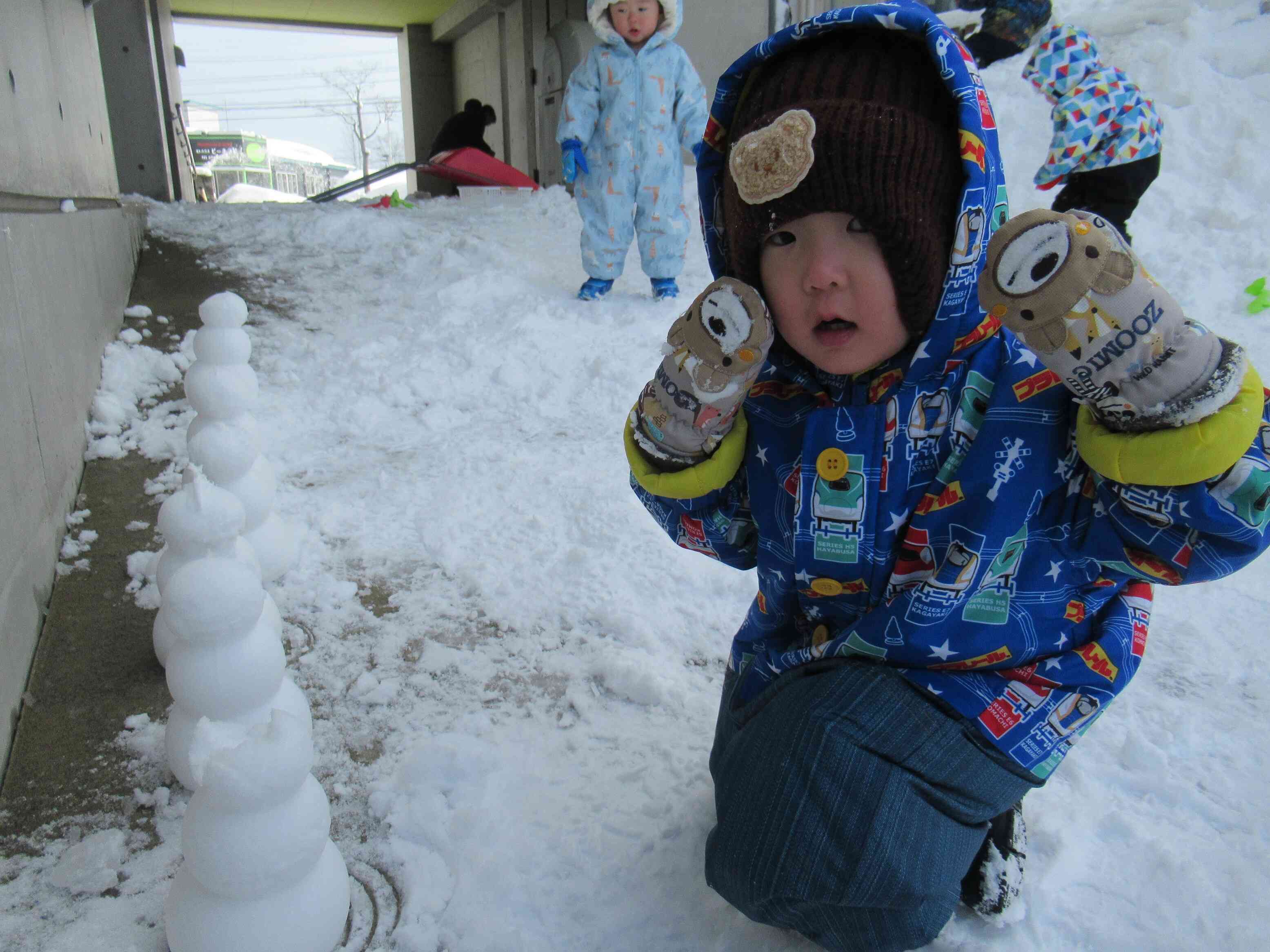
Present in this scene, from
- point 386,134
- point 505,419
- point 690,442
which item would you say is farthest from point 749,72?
point 386,134

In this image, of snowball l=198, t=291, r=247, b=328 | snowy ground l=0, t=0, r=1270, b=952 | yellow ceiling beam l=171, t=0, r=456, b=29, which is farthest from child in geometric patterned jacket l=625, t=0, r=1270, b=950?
yellow ceiling beam l=171, t=0, r=456, b=29

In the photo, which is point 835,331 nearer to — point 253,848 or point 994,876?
point 994,876

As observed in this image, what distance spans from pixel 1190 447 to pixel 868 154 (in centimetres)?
50

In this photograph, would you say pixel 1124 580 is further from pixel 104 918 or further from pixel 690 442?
pixel 104 918

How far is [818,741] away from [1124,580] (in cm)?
49

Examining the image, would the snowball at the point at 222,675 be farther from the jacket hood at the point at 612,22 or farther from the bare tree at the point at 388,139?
the bare tree at the point at 388,139

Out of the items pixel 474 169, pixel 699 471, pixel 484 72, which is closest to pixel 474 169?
pixel 474 169

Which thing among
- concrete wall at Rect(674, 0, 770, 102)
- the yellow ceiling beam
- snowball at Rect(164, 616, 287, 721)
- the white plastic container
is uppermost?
the yellow ceiling beam

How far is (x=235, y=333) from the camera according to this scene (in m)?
1.86

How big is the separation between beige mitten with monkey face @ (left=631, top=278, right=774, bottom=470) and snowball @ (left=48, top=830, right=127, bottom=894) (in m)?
1.02

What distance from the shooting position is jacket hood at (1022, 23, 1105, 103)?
3.89 meters

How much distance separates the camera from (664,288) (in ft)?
15.3

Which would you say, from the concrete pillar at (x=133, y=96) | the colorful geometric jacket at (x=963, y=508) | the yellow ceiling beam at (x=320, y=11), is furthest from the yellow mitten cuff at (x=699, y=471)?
the yellow ceiling beam at (x=320, y=11)

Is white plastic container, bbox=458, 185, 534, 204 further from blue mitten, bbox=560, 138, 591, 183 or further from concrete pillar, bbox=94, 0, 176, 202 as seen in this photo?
concrete pillar, bbox=94, 0, 176, 202
